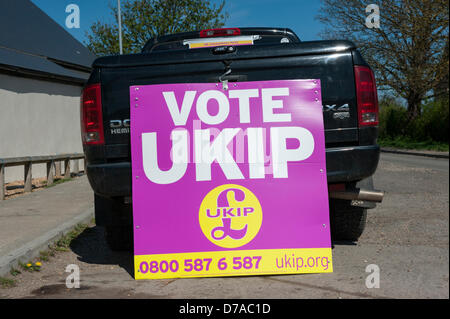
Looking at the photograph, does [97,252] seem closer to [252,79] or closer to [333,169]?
[252,79]

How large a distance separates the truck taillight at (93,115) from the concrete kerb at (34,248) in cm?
137

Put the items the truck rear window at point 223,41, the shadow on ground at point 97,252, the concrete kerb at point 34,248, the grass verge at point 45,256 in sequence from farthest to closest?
1. the truck rear window at point 223,41
2. the shadow on ground at point 97,252
3. the concrete kerb at point 34,248
4. the grass verge at point 45,256

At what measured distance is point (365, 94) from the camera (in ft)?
13.3

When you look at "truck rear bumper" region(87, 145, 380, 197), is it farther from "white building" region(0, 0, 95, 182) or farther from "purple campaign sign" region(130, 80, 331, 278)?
"white building" region(0, 0, 95, 182)

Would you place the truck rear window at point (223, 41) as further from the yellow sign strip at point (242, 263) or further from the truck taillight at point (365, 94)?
the yellow sign strip at point (242, 263)

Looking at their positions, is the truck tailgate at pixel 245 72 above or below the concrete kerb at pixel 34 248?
above

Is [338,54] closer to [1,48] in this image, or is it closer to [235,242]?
→ [235,242]

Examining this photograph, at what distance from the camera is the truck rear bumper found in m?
4.07

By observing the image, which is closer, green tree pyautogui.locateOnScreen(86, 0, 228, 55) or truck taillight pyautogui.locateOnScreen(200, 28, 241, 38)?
→ truck taillight pyautogui.locateOnScreen(200, 28, 241, 38)

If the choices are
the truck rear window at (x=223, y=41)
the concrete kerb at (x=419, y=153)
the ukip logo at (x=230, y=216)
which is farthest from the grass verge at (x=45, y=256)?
the concrete kerb at (x=419, y=153)

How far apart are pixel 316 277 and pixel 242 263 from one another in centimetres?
56

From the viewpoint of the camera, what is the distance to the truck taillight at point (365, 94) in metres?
4.05

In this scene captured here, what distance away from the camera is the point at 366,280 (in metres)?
3.90

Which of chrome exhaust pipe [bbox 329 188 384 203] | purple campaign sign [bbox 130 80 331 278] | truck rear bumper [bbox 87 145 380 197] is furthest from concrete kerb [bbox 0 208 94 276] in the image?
chrome exhaust pipe [bbox 329 188 384 203]
